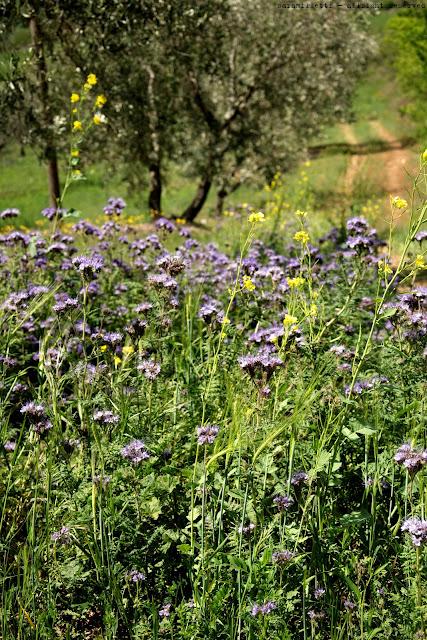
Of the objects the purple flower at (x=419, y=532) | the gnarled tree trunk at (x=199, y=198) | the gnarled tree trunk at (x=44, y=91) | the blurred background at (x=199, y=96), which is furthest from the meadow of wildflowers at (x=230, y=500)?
the gnarled tree trunk at (x=199, y=198)

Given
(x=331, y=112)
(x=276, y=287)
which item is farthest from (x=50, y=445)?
(x=331, y=112)

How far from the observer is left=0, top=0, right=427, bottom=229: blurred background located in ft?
31.6

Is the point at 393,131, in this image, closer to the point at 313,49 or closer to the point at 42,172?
the point at 42,172

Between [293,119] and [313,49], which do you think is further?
[293,119]

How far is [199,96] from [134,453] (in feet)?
48.4

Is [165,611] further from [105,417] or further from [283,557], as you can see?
[105,417]

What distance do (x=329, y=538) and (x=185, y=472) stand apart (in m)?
0.60

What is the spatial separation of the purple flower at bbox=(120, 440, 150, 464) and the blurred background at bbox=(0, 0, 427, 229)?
6.08 metres

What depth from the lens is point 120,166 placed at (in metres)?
17.4

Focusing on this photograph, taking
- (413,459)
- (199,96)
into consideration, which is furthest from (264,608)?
(199,96)

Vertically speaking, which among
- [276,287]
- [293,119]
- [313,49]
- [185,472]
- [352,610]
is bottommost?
[352,610]

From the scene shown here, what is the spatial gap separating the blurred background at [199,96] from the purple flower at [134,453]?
6.08 m

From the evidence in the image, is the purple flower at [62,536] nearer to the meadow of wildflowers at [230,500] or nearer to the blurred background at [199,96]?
the meadow of wildflowers at [230,500]

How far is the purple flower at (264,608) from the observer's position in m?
2.42
